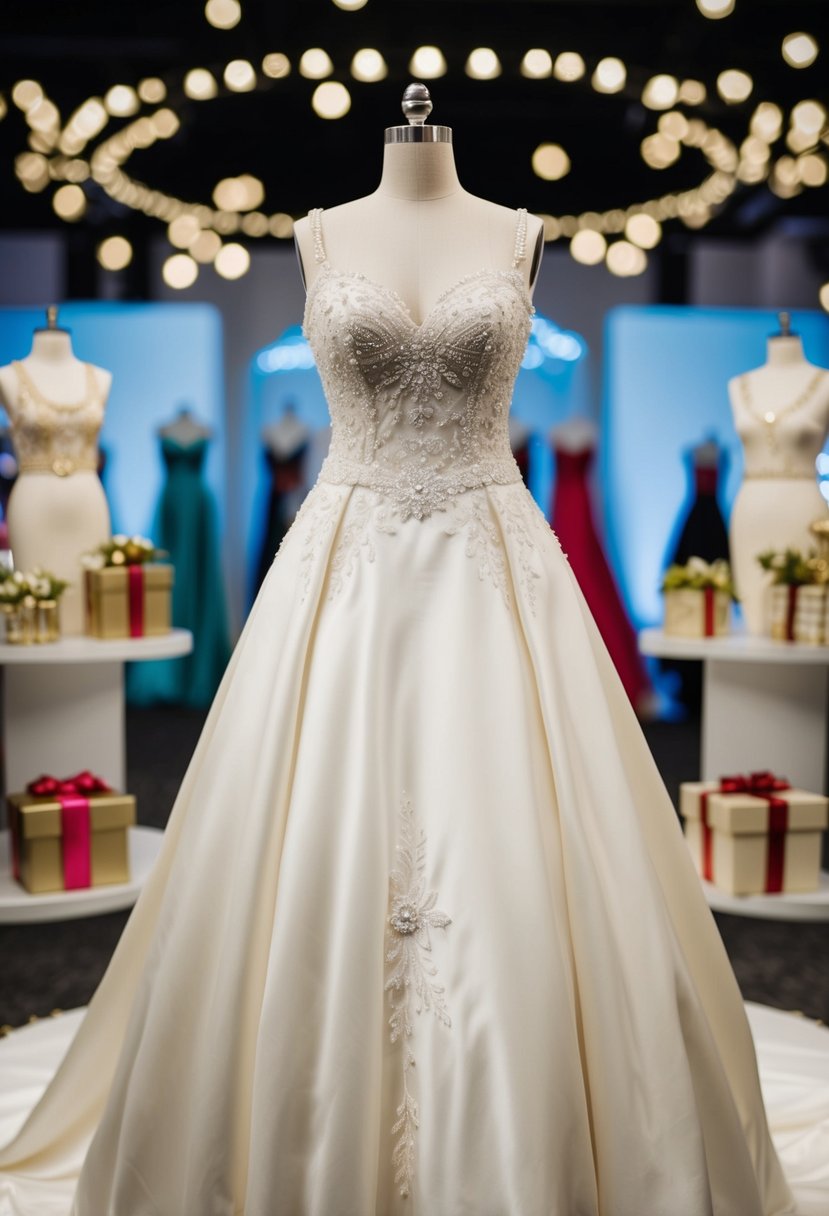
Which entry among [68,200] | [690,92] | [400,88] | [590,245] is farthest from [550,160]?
[68,200]

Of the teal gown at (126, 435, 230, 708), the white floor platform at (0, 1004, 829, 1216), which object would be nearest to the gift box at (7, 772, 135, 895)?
the white floor platform at (0, 1004, 829, 1216)

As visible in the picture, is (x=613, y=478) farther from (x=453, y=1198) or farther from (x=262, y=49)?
(x=453, y=1198)

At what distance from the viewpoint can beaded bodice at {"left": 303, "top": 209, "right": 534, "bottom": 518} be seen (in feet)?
7.32

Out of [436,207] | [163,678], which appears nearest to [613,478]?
[163,678]

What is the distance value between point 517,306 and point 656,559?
606 cm

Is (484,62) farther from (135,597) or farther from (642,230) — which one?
(135,597)

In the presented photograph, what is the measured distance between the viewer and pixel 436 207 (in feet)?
7.88

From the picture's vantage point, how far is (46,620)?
13.8 ft

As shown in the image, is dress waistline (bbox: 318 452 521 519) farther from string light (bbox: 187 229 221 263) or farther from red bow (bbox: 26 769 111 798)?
string light (bbox: 187 229 221 263)

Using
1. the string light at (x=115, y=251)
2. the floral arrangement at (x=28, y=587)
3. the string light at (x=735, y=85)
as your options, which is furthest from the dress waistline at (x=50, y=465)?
the string light at (x=735, y=85)

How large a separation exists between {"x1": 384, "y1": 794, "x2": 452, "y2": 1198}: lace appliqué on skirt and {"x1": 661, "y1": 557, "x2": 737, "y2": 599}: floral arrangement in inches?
98.3

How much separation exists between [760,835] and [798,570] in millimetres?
862

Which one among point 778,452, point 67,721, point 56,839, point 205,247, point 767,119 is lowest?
point 56,839

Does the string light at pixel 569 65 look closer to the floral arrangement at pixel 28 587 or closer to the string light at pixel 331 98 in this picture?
the string light at pixel 331 98
